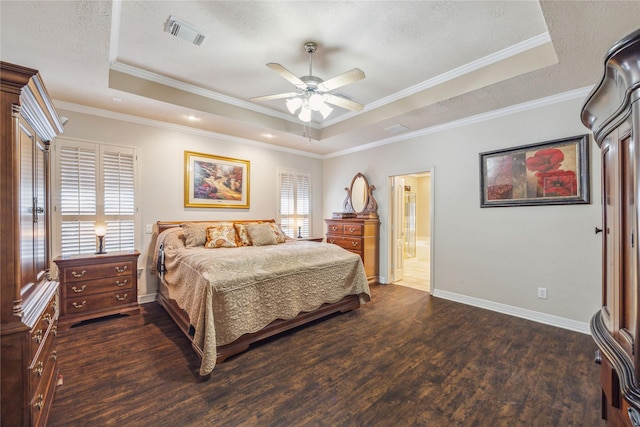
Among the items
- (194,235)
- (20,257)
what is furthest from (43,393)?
(194,235)

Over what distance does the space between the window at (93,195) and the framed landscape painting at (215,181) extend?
768 millimetres

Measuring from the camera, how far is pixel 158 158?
4.15 m

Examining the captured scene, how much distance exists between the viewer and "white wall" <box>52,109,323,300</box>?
3689 mm

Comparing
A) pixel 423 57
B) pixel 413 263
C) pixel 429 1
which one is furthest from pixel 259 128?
pixel 413 263

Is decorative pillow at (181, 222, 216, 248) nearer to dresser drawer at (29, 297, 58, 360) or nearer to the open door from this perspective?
dresser drawer at (29, 297, 58, 360)

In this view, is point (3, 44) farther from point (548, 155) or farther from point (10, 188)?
point (548, 155)

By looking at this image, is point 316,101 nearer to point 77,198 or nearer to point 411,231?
point 77,198

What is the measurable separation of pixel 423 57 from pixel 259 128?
260 centimetres

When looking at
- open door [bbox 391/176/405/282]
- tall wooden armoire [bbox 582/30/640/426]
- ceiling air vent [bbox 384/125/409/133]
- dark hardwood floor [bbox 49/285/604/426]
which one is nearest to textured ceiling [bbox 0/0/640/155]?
ceiling air vent [bbox 384/125/409/133]

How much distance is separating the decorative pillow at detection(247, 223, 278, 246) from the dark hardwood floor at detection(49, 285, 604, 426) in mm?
1413

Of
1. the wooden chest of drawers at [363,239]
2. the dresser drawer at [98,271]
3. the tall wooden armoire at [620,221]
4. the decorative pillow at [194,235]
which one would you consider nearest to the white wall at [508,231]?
the wooden chest of drawers at [363,239]

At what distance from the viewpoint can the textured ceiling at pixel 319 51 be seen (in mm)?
2084

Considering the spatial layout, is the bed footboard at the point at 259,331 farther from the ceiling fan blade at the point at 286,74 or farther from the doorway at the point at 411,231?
the ceiling fan blade at the point at 286,74

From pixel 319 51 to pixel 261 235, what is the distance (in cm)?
252
